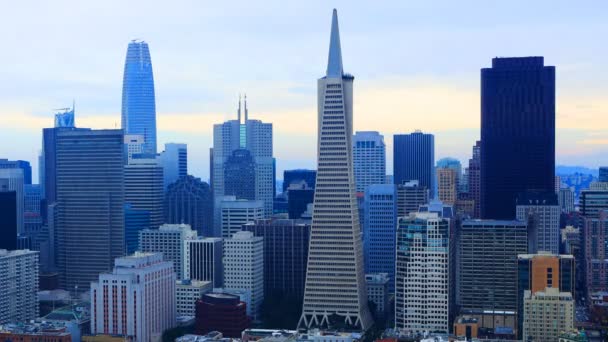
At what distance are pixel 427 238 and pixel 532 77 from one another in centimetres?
7166

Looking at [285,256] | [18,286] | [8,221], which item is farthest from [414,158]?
[18,286]

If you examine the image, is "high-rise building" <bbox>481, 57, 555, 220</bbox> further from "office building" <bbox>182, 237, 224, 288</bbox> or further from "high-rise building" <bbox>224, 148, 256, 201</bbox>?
"office building" <bbox>182, 237, 224, 288</bbox>

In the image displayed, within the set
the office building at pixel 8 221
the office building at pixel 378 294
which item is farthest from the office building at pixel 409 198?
the office building at pixel 8 221

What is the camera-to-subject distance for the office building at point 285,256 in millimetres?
117250

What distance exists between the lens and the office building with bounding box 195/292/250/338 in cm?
9119

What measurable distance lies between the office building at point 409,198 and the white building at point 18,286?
56208 mm

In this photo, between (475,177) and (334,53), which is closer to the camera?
(334,53)

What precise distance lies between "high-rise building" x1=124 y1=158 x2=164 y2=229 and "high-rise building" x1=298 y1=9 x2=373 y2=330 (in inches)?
2371

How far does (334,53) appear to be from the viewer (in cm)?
10069

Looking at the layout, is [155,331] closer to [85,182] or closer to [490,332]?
[490,332]

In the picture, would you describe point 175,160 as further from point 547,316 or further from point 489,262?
point 547,316

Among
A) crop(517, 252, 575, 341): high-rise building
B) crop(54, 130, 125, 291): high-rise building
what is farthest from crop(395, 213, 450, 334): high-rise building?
crop(54, 130, 125, 291): high-rise building

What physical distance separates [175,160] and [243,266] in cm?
8356

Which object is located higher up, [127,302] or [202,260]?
[202,260]
